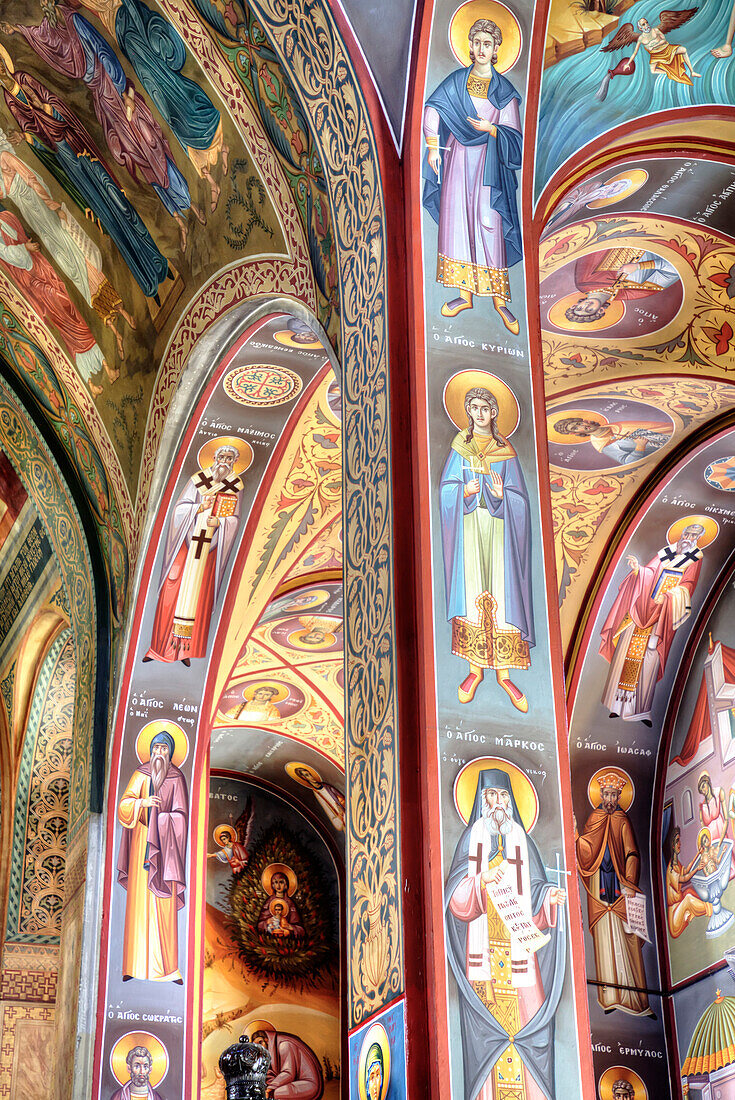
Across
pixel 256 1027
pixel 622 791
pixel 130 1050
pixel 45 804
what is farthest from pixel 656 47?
pixel 256 1027

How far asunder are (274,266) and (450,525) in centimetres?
292

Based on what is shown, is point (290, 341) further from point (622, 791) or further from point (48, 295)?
point (622, 791)

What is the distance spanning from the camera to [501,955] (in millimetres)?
4504

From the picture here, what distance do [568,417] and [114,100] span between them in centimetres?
406

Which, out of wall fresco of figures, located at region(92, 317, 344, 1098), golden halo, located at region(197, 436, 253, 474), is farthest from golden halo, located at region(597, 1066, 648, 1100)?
golden halo, located at region(197, 436, 253, 474)

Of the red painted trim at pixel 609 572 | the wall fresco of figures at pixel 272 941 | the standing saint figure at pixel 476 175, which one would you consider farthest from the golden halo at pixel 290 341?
the wall fresco of figures at pixel 272 941

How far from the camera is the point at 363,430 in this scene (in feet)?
18.5

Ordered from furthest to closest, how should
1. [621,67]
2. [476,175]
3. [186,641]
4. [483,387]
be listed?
[186,641] → [621,67] → [476,175] → [483,387]

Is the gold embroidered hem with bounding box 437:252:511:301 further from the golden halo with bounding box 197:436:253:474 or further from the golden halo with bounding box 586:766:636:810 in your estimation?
the golden halo with bounding box 586:766:636:810

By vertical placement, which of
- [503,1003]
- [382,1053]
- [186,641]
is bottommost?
[382,1053]

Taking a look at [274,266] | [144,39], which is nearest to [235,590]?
[274,266]

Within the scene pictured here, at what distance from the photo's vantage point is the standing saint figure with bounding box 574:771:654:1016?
11.1 metres

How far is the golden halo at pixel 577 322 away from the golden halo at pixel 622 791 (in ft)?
13.4

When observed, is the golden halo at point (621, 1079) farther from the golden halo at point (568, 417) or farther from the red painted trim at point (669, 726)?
the golden halo at point (568, 417)
